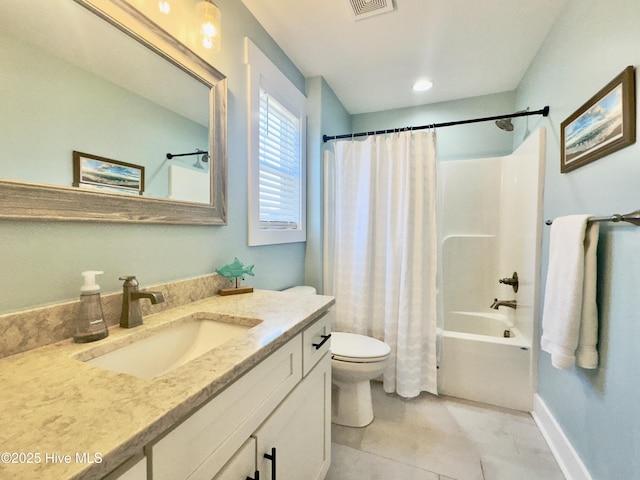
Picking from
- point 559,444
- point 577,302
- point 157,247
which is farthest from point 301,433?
point 559,444

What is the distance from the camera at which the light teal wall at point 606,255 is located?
954mm

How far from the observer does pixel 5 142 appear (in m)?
0.65

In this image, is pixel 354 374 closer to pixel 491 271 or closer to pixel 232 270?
pixel 232 270

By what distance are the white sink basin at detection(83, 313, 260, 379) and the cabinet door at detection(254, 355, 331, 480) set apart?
30 centimetres

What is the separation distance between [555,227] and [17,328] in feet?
6.57

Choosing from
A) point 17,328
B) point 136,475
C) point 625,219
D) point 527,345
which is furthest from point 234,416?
point 527,345

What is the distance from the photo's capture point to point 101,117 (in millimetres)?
835

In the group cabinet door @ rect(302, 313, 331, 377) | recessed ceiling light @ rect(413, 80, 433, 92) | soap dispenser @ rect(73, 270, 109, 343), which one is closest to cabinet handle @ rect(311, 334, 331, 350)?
cabinet door @ rect(302, 313, 331, 377)

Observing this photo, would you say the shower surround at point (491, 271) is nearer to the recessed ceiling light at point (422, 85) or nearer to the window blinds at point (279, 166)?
the recessed ceiling light at point (422, 85)

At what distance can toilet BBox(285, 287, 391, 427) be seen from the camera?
1539mm

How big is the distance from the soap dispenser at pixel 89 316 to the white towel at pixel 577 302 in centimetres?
167

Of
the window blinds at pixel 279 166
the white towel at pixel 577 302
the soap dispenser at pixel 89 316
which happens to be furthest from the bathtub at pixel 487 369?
the soap dispenser at pixel 89 316

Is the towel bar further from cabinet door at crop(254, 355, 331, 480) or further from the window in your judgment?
the window

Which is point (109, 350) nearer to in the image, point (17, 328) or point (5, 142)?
point (17, 328)
